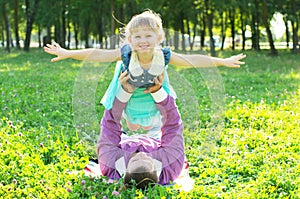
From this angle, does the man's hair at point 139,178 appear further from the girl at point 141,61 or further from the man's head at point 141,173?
the girl at point 141,61

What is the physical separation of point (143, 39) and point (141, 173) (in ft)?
4.15

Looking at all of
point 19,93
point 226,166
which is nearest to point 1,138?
point 226,166

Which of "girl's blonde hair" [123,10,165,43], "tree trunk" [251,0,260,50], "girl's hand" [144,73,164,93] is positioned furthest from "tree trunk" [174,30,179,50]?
"tree trunk" [251,0,260,50]

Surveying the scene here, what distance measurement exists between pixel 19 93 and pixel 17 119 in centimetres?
269

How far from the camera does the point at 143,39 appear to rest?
15.7 ft

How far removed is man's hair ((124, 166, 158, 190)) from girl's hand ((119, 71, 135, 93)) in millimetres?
775

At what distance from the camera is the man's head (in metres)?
4.70

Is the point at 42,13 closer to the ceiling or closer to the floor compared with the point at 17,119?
closer to the ceiling

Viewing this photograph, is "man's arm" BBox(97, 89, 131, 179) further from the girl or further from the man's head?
the man's head

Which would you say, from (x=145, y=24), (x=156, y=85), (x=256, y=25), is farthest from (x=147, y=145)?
(x=256, y=25)

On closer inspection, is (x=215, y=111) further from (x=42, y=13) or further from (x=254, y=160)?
(x=42, y=13)

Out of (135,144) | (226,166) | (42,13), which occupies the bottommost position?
(226,166)

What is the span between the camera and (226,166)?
217 inches

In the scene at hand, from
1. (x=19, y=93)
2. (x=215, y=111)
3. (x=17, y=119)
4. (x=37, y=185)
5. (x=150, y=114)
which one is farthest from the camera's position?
(x=19, y=93)
